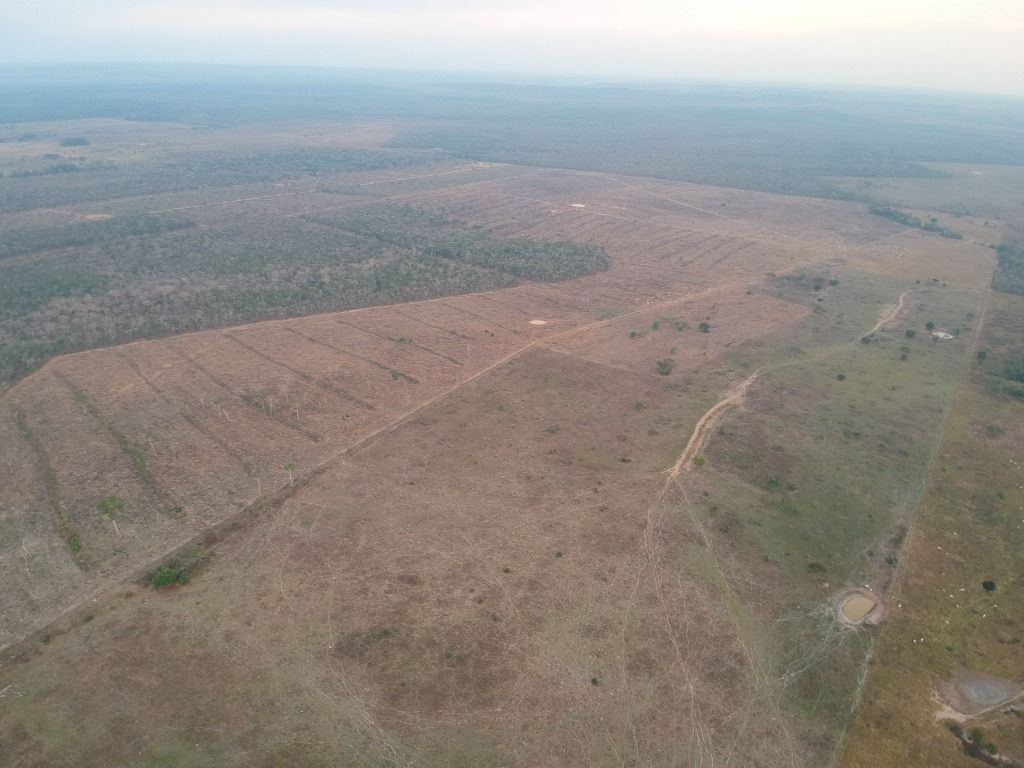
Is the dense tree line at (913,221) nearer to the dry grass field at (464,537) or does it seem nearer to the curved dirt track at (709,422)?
the dry grass field at (464,537)

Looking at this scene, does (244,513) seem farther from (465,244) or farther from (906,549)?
(465,244)

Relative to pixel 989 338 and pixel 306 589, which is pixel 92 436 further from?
pixel 989 338

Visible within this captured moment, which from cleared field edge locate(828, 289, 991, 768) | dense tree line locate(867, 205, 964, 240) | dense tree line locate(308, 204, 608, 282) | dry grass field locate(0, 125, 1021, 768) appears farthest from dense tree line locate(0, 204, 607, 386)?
dense tree line locate(867, 205, 964, 240)

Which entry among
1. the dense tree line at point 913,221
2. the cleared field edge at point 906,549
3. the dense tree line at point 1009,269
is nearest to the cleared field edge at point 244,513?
the cleared field edge at point 906,549

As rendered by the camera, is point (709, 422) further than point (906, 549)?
Yes

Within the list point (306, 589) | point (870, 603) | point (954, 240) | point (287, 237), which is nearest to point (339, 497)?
point (306, 589)

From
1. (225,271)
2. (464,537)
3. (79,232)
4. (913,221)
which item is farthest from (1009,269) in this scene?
(79,232)

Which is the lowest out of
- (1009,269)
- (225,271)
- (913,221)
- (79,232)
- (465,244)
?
(225,271)

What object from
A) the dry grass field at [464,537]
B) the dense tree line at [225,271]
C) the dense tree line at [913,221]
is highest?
the dense tree line at [913,221]
